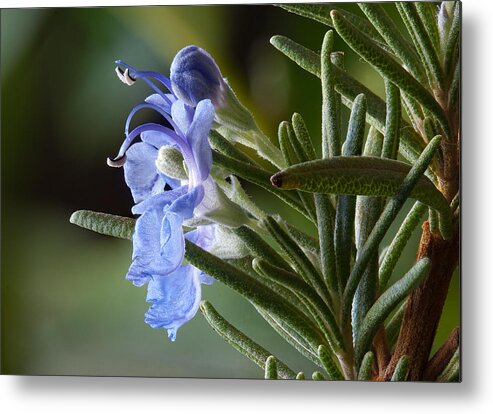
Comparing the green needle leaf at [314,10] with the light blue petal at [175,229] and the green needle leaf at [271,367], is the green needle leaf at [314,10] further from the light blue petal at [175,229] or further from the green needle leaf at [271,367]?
the green needle leaf at [271,367]

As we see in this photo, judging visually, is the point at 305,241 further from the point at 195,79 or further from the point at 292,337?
the point at 195,79

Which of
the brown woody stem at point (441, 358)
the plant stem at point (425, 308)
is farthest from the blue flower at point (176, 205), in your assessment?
the brown woody stem at point (441, 358)

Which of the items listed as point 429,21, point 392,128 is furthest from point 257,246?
point 429,21

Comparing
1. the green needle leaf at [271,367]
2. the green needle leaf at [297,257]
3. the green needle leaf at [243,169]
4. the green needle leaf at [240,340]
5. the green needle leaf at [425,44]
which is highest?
the green needle leaf at [425,44]

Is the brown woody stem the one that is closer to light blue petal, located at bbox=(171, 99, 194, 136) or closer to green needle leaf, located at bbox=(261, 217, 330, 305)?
green needle leaf, located at bbox=(261, 217, 330, 305)

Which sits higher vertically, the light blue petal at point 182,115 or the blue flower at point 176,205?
the light blue petal at point 182,115

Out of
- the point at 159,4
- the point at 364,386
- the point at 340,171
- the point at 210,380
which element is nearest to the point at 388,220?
the point at 340,171
